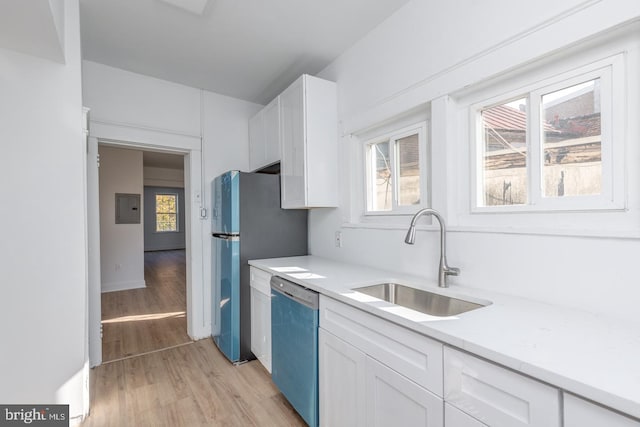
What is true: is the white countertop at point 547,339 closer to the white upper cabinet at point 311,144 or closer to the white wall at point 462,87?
the white wall at point 462,87

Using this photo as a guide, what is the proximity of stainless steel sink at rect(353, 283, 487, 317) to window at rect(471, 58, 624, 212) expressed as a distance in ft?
1.63

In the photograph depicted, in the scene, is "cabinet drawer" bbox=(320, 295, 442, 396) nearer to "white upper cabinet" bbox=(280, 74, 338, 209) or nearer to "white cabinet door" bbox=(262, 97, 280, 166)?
"white upper cabinet" bbox=(280, 74, 338, 209)

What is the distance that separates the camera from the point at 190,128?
2961mm

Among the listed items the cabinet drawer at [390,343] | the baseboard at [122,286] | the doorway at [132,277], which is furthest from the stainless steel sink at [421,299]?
the baseboard at [122,286]

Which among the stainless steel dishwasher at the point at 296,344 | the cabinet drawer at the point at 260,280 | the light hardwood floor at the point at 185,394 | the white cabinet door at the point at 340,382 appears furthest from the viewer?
the cabinet drawer at the point at 260,280

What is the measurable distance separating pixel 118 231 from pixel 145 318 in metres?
2.18

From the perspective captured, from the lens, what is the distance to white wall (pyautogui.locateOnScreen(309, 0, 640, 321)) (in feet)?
3.47

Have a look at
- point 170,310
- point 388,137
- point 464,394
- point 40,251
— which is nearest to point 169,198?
point 170,310

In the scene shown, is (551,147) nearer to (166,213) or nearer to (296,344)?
(296,344)

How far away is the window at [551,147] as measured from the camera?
1.11 m

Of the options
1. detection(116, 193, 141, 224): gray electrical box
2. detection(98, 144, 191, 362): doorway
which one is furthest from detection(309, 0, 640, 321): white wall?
detection(116, 193, 141, 224): gray electrical box

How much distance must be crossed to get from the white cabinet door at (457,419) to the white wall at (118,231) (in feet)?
17.8

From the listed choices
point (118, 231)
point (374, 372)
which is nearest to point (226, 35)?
point (374, 372)

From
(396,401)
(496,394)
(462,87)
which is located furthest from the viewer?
(462,87)
